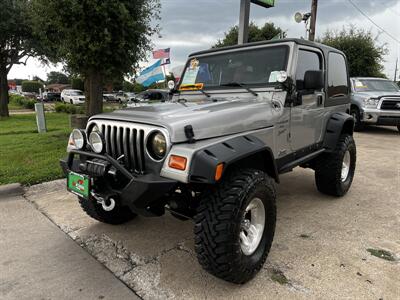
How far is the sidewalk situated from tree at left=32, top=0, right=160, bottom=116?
447 centimetres

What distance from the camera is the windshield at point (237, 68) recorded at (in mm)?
3490

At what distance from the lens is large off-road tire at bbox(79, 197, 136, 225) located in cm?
341

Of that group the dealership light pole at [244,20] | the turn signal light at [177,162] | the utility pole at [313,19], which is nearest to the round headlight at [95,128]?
the turn signal light at [177,162]

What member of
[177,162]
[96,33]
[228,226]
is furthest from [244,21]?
[228,226]

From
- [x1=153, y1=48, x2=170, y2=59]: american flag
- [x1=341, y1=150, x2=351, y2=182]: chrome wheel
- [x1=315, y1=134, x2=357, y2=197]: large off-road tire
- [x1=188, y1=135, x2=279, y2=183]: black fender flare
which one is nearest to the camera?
[x1=188, y1=135, x2=279, y2=183]: black fender flare

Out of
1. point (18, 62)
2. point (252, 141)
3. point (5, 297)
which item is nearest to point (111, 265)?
point (5, 297)

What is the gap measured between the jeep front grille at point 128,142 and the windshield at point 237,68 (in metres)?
1.47

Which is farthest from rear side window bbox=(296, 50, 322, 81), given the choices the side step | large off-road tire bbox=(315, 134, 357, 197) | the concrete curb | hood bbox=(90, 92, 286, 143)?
the concrete curb

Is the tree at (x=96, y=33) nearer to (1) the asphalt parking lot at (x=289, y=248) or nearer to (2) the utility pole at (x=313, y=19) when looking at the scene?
(1) the asphalt parking lot at (x=289, y=248)

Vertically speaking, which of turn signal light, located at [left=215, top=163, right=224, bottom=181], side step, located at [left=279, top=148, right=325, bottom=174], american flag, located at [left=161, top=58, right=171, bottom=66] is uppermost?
american flag, located at [left=161, top=58, right=171, bottom=66]

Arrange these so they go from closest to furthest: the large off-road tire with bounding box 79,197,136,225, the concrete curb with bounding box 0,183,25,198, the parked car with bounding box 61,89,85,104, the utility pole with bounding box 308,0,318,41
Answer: the large off-road tire with bounding box 79,197,136,225
the concrete curb with bounding box 0,183,25,198
the utility pole with bounding box 308,0,318,41
the parked car with bounding box 61,89,85,104

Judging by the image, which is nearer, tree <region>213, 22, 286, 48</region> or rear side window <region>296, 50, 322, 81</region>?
rear side window <region>296, 50, 322, 81</region>

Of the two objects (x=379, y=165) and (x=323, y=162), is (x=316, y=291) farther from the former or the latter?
(x=379, y=165)

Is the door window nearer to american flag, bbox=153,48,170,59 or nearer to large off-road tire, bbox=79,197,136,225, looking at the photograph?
large off-road tire, bbox=79,197,136,225
